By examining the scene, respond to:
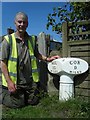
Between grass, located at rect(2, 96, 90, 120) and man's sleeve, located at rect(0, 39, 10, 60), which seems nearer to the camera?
grass, located at rect(2, 96, 90, 120)

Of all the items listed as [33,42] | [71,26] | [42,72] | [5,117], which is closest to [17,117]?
[5,117]

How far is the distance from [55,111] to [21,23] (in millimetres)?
1622

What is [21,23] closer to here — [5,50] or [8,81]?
[5,50]

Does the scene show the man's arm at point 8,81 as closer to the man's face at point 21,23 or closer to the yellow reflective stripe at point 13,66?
the yellow reflective stripe at point 13,66

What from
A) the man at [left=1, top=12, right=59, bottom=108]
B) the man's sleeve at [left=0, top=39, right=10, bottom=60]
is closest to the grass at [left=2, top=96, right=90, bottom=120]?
the man at [left=1, top=12, right=59, bottom=108]

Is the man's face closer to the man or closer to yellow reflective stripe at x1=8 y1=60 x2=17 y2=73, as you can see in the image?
the man

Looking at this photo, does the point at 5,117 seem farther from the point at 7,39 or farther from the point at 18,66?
the point at 7,39

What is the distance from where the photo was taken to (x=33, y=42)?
5273mm

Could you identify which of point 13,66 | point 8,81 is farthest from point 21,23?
point 8,81

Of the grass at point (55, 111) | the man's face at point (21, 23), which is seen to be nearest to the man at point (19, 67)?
the man's face at point (21, 23)

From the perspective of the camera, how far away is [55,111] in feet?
15.4

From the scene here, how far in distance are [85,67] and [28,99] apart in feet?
3.90

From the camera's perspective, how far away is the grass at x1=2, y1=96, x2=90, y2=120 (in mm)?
4496

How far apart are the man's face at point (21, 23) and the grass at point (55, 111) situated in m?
1.38
